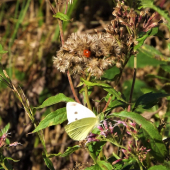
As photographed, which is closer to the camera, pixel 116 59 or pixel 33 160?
pixel 116 59

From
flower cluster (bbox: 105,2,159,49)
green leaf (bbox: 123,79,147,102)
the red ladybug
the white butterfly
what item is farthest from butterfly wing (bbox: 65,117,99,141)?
green leaf (bbox: 123,79,147,102)

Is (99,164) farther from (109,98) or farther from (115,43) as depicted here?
(115,43)

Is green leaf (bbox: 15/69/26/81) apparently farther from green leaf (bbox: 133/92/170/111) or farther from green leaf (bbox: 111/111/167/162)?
green leaf (bbox: 111/111/167/162)

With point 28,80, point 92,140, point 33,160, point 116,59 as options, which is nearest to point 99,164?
point 92,140

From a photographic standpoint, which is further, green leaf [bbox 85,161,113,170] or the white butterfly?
green leaf [bbox 85,161,113,170]

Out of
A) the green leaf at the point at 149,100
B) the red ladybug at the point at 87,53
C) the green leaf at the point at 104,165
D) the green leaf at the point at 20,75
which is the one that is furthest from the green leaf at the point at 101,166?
the green leaf at the point at 20,75

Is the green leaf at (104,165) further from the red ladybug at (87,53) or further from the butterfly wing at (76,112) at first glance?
the red ladybug at (87,53)
